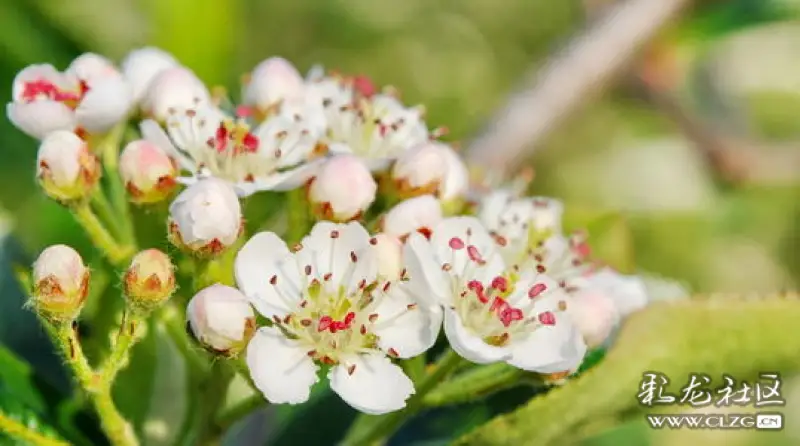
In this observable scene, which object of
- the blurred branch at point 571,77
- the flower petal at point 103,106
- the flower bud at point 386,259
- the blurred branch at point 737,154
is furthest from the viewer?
the blurred branch at point 737,154

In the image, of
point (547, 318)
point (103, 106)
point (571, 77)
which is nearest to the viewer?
point (547, 318)

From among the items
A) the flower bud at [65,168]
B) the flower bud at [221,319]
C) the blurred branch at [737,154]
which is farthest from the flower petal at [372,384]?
the blurred branch at [737,154]

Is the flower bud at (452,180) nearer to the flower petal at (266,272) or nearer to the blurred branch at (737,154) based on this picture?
the flower petal at (266,272)

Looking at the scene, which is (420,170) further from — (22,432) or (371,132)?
(22,432)

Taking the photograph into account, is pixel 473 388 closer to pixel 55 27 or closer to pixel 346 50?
pixel 55 27

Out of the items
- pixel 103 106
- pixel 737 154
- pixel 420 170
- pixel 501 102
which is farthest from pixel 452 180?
pixel 737 154

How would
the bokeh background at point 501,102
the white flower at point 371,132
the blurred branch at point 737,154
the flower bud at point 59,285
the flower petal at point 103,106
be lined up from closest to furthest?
the flower bud at point 59,285 < the flower petal at point 103,106 < the white flower at point 371,132 < the bokeh background at point 501,102 < the blurred branch at point 737,154

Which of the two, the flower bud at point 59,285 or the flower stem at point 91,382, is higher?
the flower bud at point 59,285

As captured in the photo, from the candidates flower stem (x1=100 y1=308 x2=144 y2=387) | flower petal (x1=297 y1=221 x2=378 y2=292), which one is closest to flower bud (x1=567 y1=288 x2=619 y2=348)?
flower petal (x1=297 y1=221 x2=378 y2=292)
